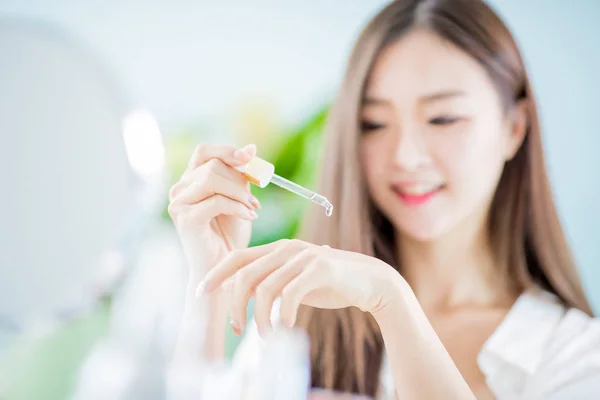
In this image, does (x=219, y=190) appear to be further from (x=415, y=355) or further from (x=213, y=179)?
(x=415, y=355)

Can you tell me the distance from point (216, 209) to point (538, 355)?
459 millimetres

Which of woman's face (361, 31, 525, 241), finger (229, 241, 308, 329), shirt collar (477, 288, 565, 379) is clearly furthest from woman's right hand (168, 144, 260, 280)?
shirt collar (477, 288, 565, 379)

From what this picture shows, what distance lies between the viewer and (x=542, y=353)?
2.59 ft

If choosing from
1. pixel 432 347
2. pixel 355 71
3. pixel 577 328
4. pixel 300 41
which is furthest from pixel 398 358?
pixel 300 41

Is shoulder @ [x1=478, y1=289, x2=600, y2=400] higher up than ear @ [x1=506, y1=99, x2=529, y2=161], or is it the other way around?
ear @ [x1=506, y1=99, x2=529, y2=161]

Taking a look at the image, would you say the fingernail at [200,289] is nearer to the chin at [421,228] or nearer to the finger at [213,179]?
the finger at [213,179]

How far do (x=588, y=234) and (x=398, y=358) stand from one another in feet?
1.31

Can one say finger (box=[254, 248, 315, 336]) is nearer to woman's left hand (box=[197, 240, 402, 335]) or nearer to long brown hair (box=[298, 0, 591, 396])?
woman's left hand (box=[197, 240, 402, 335])

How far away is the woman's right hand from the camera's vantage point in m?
0.73

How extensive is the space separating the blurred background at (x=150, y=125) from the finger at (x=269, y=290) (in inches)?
9.9

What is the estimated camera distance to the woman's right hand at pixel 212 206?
2.38 feet

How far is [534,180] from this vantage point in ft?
2.82

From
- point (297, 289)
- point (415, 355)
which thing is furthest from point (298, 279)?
point (415, 355)

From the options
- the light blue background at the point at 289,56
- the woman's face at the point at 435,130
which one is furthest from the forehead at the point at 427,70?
the light blue background at the point at 289,56
